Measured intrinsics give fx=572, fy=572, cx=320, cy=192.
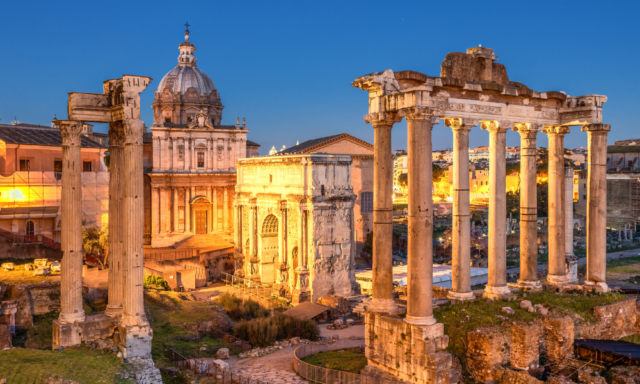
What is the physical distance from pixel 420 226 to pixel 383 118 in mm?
2812

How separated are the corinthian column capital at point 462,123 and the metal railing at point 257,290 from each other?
1683 centimetres

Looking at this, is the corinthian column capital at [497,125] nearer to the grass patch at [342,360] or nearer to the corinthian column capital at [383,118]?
the corinthian column capital at [383,118]

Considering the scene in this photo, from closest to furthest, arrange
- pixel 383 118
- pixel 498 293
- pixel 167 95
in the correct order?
pixel 383 118, pixel 498 293, pixel 167 95

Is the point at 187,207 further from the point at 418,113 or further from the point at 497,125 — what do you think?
the point at 418,113

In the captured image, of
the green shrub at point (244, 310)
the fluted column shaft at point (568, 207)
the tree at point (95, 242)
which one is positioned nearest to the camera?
the fluted column shaft at point (568, 207)

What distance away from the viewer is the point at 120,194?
16109mm

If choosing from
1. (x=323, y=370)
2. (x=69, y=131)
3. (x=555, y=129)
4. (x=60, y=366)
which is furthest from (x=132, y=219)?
(x=555, y=129)

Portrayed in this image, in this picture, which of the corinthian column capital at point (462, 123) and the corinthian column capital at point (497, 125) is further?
the corinthian column capital at point (497, 125)

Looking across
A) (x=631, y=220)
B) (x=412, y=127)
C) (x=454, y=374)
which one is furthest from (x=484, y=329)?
(x=631, y=220)

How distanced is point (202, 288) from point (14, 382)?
23791 millimetres

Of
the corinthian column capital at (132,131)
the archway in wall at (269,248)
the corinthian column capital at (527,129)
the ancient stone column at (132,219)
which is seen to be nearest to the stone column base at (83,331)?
Answer: the ancient stone column at (132,219)

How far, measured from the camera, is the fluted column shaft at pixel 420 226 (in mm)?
12781

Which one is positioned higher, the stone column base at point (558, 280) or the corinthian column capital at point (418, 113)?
the corinthian column capital at point (418, 113)

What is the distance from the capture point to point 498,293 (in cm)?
1580
